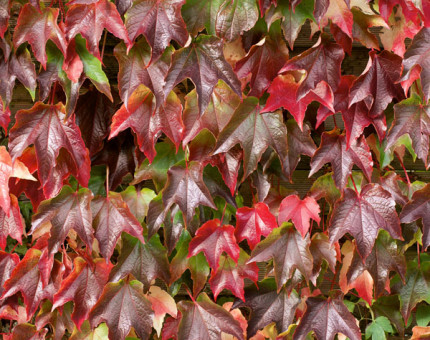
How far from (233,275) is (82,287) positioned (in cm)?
39

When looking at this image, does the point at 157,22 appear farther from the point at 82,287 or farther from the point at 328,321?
the point at 328,321

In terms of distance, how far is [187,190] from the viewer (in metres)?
1.18

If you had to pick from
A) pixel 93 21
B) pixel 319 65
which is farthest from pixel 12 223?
pixel 319 65

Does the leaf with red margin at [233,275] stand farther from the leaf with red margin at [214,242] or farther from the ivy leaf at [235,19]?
the ivy leaf at [235,19]

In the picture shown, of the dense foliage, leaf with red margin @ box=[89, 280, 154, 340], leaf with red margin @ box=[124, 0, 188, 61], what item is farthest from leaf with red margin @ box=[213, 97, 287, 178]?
leaf with red margin @ box=[89, 280, 154, 340]

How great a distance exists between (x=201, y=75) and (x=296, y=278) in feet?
1.93

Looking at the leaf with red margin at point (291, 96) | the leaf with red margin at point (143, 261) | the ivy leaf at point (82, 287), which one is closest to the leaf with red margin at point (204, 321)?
the leaf with red margin at point (143, 261)

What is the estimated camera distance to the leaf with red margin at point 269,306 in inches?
51.8

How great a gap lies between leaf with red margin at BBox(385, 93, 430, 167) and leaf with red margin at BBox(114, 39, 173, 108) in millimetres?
568

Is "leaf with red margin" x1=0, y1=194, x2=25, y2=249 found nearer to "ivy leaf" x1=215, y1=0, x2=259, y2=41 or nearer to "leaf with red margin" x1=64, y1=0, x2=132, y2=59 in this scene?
"leaf with red margin" x1=64, y1=0, x2=132, y2=59

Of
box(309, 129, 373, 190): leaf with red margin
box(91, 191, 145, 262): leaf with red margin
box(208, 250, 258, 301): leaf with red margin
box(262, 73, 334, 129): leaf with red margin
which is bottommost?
box(208, 250, 258, 301): leaf with red margin

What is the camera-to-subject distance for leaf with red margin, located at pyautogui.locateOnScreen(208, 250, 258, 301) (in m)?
1.29

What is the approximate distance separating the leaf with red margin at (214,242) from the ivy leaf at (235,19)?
465 mm

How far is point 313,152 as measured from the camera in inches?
48.9
